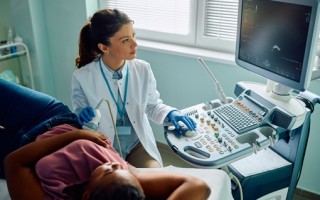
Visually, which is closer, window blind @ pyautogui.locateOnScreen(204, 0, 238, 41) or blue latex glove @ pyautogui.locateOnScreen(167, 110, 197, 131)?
blue latex glove @ pyautogui.locateOnScreen(167, 110, 197, 131)

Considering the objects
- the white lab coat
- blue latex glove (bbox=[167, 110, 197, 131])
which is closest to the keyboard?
blue latex glove (bbox=[167, 110, 197, 131])

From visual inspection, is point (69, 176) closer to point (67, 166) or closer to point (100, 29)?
point (67, 166)

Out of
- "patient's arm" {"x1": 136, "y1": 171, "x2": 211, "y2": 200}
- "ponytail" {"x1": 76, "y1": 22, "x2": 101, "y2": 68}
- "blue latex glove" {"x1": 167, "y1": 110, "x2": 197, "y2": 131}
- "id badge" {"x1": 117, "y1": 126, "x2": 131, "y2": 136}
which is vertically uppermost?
"ponytail" {"x1": 76, "y1": 22, "x2": 101, "y2": 68}

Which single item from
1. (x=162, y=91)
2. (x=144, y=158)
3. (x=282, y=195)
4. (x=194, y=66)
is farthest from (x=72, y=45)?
(x=282, y=195)

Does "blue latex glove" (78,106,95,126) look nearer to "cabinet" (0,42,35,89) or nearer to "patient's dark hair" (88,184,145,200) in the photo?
"patient's dark hair" (88,184,145,200)

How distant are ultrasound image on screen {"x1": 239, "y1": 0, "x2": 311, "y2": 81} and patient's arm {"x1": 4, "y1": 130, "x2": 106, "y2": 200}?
2.44ft

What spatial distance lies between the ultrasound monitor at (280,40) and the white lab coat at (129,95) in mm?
474

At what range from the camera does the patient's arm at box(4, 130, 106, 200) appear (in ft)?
3.63

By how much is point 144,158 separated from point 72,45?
1294 millimetres

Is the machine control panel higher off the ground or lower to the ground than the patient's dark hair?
lower

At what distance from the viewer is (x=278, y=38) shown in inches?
51.8

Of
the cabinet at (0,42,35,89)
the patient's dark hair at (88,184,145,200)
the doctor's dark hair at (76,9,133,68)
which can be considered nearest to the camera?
the patient's dark hair at (88,184,145,200)

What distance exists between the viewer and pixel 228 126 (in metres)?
1.44

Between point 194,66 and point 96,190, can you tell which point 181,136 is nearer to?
point 96,190
